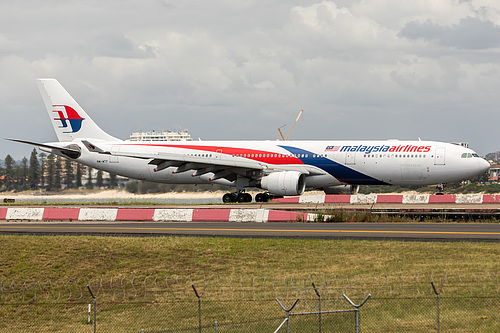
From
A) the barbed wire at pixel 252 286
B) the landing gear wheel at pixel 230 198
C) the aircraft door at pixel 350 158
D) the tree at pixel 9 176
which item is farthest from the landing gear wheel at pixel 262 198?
the tree at pixel 9 176

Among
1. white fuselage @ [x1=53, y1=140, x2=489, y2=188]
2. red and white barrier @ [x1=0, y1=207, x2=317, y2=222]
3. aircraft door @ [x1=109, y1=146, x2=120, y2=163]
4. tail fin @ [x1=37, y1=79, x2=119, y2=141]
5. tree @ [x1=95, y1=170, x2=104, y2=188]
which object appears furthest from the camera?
tree @ [x1=95, y1=170, x2=104, y2=188]

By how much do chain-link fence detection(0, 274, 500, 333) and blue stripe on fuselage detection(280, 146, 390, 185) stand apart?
2476 centimetres

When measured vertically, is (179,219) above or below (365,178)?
below

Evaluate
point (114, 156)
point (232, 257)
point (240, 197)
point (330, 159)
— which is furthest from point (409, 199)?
point (232, 257)

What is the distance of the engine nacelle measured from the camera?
42469mm

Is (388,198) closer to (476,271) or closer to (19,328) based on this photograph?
(476,271)

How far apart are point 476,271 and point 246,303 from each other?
23.3ft

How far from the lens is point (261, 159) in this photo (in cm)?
4625

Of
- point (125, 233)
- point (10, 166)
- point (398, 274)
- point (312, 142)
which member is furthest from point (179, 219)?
point (10, 166)

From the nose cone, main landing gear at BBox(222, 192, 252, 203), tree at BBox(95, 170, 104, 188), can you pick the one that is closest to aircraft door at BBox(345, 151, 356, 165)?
main landing gear at BBox(222, 192, 252, 203)

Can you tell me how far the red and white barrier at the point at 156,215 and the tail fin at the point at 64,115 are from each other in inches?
536

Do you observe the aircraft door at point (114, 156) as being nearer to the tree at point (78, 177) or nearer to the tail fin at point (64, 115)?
the tail fin at point (64, 115)

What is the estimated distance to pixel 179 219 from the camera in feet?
117

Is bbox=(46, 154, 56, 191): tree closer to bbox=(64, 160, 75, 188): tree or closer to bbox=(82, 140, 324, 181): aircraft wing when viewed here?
bbox=(64, 160, 75, 188): tree
